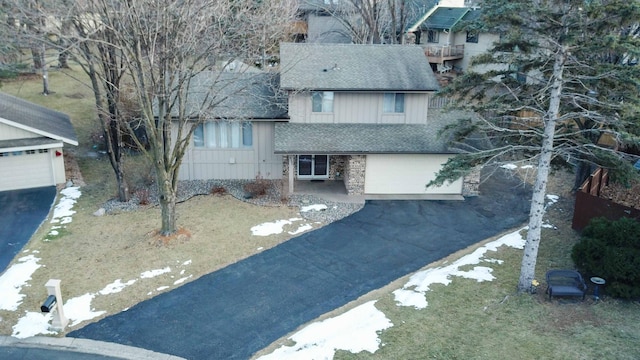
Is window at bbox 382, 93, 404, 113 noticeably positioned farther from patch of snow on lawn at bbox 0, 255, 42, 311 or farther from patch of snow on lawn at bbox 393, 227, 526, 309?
patch of snow on lawn at bbox 0, 255, 42, 311

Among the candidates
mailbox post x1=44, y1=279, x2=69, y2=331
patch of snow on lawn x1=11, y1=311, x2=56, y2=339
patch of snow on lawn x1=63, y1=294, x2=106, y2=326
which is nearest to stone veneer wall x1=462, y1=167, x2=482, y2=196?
patch of snow on lawn x1=63, y1=294, x2=106, y2=326

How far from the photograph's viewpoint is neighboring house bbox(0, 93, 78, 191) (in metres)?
21.7

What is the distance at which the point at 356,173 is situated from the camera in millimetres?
21828

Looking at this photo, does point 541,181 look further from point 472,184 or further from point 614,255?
point 472,184

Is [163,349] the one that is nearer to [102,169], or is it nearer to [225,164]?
[225,164]

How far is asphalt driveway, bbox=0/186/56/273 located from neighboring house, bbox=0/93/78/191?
0.49m

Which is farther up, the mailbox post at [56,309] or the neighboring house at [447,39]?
the neighboring house at [447,39]

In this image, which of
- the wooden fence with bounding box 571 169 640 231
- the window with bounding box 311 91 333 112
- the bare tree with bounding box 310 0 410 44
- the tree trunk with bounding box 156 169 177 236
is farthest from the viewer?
the bare tree with bounding box 310 0 410 44

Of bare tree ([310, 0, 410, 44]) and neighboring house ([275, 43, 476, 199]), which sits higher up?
bare tree ([310, 0, 410, 44])

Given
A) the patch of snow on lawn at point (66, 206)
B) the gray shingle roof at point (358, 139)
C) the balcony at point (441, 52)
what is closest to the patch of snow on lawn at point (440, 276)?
the gray shingle roof at point (358, 139)

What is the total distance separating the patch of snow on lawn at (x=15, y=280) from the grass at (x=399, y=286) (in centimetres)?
27

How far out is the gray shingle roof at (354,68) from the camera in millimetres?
21703

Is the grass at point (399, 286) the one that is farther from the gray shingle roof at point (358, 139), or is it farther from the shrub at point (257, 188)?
the gray shingle roof at point (358, 139)

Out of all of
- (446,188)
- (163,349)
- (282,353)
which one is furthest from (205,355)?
(446,188)
